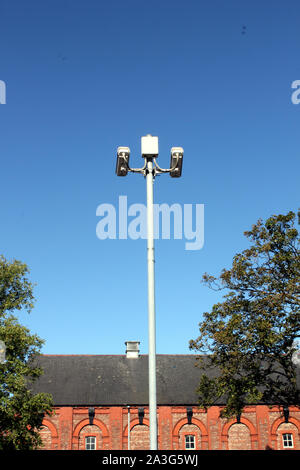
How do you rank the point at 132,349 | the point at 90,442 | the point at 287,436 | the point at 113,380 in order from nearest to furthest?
the point at 90,442 < the point at 287,436 < the point at 113,380 < the point at 132,349

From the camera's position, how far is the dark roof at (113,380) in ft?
129

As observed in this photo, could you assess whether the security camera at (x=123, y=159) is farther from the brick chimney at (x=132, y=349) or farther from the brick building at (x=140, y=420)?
the brick chimney at (x=132, y=349)

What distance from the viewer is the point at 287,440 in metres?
39.1

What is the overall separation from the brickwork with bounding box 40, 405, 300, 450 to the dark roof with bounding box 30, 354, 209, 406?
0.77 metres

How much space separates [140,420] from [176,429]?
9.79ft

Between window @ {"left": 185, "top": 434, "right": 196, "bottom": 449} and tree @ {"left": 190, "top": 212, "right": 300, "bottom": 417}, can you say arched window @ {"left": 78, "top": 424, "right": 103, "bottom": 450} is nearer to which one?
window @ {"left": 185, "top": 434, "right": 196, "bottom": 449}

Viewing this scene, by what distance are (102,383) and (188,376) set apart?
290 inches

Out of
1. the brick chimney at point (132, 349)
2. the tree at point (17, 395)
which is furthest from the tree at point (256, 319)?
the brick chimney at point (132, 349)

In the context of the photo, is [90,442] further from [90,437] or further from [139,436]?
[139,436]

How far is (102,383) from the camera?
40.7m

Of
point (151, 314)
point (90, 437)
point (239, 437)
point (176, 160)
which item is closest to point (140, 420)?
point (90, 437)

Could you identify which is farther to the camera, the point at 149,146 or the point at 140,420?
the point at 140,420

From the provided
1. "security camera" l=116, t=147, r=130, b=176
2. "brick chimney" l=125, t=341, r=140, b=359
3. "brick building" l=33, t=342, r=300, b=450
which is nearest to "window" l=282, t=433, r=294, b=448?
"brick building" l=33, t=342, r=300, b=450
